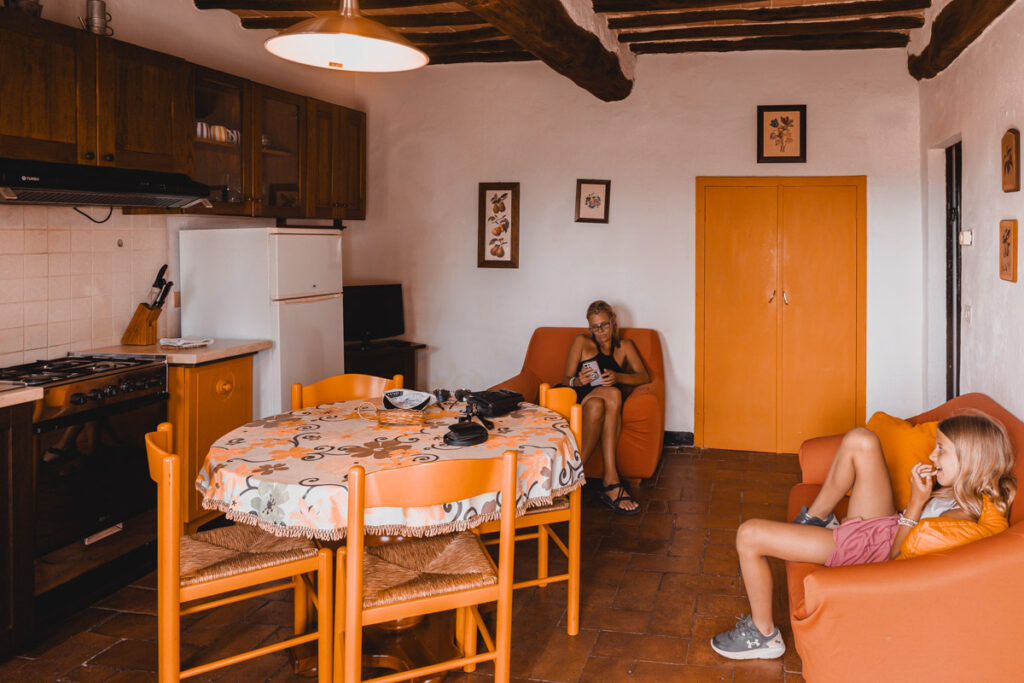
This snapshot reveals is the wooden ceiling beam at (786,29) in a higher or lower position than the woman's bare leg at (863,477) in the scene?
higher

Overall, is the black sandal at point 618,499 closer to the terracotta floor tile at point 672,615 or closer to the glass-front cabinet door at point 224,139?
the terracotta floor tile at point 672,615

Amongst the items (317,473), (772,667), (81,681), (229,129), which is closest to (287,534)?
(317,473)

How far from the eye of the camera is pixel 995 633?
6.85ft

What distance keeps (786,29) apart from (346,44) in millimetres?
3148

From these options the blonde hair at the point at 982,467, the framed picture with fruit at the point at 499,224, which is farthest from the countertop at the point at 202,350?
Answer: the blonde hair at the point at 982,467

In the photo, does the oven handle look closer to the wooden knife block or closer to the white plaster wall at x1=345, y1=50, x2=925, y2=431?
the wooden knife block

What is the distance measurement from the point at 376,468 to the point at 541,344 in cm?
328

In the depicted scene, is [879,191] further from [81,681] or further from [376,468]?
[81,681]

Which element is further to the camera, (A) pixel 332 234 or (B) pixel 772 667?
(A) pixel 332 234

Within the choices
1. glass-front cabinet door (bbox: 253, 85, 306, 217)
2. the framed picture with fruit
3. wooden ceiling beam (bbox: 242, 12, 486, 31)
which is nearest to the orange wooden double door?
the framed picture with fruit

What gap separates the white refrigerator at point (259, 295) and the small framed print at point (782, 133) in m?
2.95

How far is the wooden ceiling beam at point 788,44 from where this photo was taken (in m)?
4.94

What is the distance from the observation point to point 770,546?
2.54m

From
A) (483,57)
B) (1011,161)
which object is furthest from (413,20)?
(1011,161)
